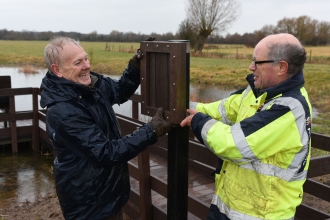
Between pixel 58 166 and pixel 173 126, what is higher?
pixel 173 126

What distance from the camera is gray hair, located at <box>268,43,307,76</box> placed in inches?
86.8

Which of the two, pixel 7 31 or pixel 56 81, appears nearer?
pixel 56 81

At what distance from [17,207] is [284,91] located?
173 inches

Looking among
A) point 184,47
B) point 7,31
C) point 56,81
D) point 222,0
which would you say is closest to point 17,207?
point 56,81

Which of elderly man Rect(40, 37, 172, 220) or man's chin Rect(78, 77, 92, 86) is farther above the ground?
man's chin Rect(78, 77, 92, 86)

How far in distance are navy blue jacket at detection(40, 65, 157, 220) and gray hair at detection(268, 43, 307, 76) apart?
0.90 meters

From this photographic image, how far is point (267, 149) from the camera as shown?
82.5 inches

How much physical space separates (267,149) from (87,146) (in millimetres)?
1061

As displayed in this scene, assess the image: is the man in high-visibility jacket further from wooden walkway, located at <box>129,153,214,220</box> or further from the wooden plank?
wooden walkway, located at <box>129,153,214,220</box>

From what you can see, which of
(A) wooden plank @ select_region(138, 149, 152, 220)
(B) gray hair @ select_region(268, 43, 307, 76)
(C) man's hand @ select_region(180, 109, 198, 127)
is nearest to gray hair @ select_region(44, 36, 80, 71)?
(C) man's hand @ select_region(180, 109, 198, 127)

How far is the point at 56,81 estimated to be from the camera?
246cm

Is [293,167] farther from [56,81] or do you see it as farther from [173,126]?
[56,81]

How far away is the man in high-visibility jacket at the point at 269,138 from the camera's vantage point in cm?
209

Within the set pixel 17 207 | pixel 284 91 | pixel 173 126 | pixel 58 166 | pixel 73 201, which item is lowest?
pixel 17 207
